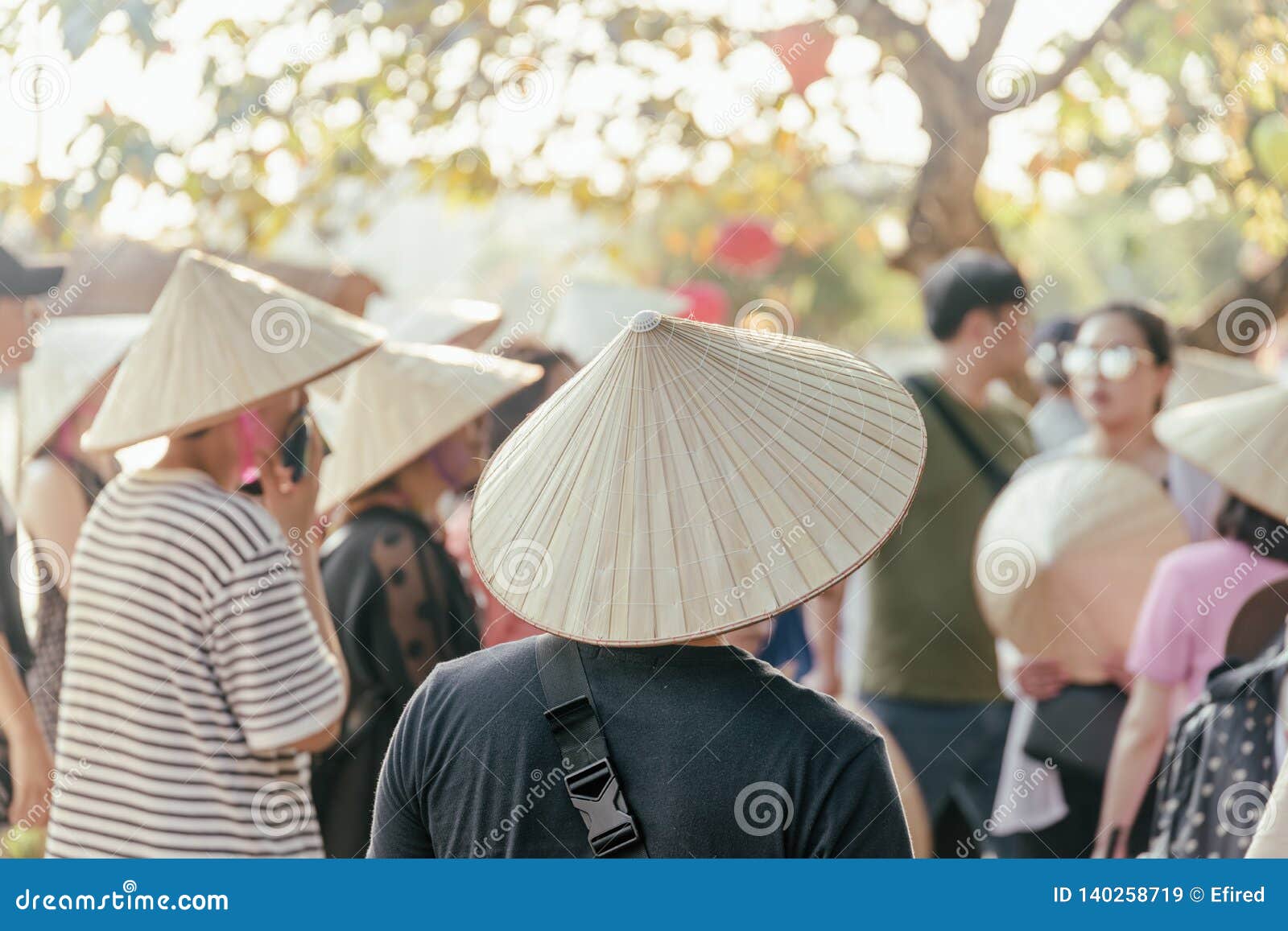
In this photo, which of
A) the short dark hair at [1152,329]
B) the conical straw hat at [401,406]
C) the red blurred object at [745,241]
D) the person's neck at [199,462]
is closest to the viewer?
the person's neck at [199,462]

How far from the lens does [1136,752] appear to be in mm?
2506

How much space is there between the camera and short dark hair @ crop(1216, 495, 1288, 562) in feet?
7.65

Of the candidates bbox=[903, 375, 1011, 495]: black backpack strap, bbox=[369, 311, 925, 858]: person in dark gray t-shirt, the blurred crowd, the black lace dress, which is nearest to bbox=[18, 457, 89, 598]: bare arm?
the blurred crowd

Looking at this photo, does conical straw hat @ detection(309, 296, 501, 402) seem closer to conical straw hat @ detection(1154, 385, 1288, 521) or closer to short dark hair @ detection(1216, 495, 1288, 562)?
conical straw hat @ detection(1154, 385, 1288, 521)

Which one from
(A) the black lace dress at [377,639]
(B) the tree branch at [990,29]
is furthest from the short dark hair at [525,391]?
(B) the tree branch at [990,29]

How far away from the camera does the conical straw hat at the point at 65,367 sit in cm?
275

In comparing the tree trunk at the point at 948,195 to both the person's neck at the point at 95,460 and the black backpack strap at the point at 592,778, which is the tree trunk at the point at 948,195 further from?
the black backpack strap at the point at 592,778

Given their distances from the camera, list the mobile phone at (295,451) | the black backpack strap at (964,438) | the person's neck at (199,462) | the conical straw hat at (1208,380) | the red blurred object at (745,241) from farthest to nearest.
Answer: the red blurred object at (745,241), the conical straw hat at (1208,380), the black backpack strap at (964,438), the mobile phone at (295,451), the person's neck at (199,462)

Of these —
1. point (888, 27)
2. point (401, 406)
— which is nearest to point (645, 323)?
point (401, 406)

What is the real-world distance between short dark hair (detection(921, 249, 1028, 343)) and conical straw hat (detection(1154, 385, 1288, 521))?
2.24ft

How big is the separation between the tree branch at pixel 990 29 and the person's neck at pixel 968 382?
99 centimetres
